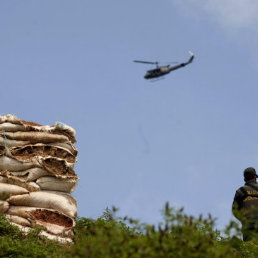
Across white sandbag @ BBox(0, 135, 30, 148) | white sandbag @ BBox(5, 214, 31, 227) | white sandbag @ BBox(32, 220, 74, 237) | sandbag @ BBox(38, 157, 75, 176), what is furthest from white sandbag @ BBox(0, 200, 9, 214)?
white sandbag @ BBox(0, 135, 30, 148)

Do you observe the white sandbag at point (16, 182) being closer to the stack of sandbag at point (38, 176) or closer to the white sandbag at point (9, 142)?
the stack of sandbag at point (38, 176)

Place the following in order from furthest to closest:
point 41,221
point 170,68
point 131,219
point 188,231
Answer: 1. point 170,68
2. point 41,221
3. point 131,219
4. point 188,231

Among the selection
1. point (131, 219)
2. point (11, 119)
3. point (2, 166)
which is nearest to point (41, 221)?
point (2, 166)

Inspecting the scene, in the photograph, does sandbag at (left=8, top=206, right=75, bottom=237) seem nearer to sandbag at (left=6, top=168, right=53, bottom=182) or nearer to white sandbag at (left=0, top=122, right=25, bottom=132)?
sandbag at (left=6, top=168, right=53, bottom=182)

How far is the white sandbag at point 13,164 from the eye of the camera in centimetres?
1207

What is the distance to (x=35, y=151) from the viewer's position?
12.3 m

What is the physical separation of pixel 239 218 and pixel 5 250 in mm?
4997

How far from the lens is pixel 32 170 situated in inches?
474

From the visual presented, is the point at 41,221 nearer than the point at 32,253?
No

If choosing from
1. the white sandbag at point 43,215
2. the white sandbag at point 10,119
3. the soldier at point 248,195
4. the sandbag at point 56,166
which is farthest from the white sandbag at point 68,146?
the soldier at point 248,195

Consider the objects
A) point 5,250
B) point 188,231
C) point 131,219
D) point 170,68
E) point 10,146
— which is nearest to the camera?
point 188,231

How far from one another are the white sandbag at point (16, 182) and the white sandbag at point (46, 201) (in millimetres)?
188

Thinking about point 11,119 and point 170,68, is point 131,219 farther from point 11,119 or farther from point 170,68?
point 170,68

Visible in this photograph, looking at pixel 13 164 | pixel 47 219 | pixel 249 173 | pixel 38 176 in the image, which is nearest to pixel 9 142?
pixel 13 164
